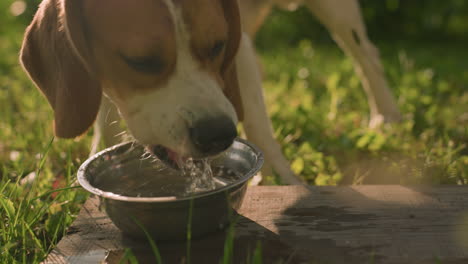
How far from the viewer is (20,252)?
217cm

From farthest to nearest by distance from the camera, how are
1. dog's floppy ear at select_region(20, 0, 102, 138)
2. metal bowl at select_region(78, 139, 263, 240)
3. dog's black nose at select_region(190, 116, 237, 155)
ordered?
dog's floppy ear at select_region(20, 0, 102, 138)
dog's black nose at select_region(190, 116, 237, 155)
metal bowl at select_region(78, 139, 263, 240)

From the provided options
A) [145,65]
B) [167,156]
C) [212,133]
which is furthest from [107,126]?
[212,133]

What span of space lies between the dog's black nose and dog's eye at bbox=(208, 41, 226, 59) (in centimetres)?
35

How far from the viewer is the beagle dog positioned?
6.54 ft

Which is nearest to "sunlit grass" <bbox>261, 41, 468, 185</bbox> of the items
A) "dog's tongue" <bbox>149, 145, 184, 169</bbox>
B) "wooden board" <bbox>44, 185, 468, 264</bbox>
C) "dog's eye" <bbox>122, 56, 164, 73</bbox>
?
"wooden board" <bbox>44, 185, 468, 264</bbox>

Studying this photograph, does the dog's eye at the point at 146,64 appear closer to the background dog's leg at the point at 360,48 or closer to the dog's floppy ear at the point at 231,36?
the dog's floppy ear at the point at 231,36

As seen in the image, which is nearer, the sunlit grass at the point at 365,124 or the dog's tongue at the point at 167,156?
the dog's tongue at the point at 167,156

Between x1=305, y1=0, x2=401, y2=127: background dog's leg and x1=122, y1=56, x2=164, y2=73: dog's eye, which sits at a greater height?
x1=122, y1=56, x2=164, y2=73: dog's eye

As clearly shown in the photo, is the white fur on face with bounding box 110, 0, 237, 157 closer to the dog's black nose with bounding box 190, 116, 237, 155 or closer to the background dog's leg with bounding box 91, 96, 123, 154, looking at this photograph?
the dog's black nose with bounding box 190, 116, 237, 155

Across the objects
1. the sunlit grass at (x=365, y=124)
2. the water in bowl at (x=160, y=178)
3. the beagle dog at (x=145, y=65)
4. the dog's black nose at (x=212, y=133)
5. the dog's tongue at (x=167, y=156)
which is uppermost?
the beagle dog at (x=145, y=65)

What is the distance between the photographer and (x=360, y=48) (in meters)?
3.86

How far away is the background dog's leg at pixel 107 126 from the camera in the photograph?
2.89 metres

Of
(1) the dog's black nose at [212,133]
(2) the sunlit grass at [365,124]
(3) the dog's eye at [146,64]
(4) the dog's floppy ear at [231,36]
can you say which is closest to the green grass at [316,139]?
(2) the sunlit grass at [365,124]

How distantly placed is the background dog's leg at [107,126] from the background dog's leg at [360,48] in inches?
67.9
